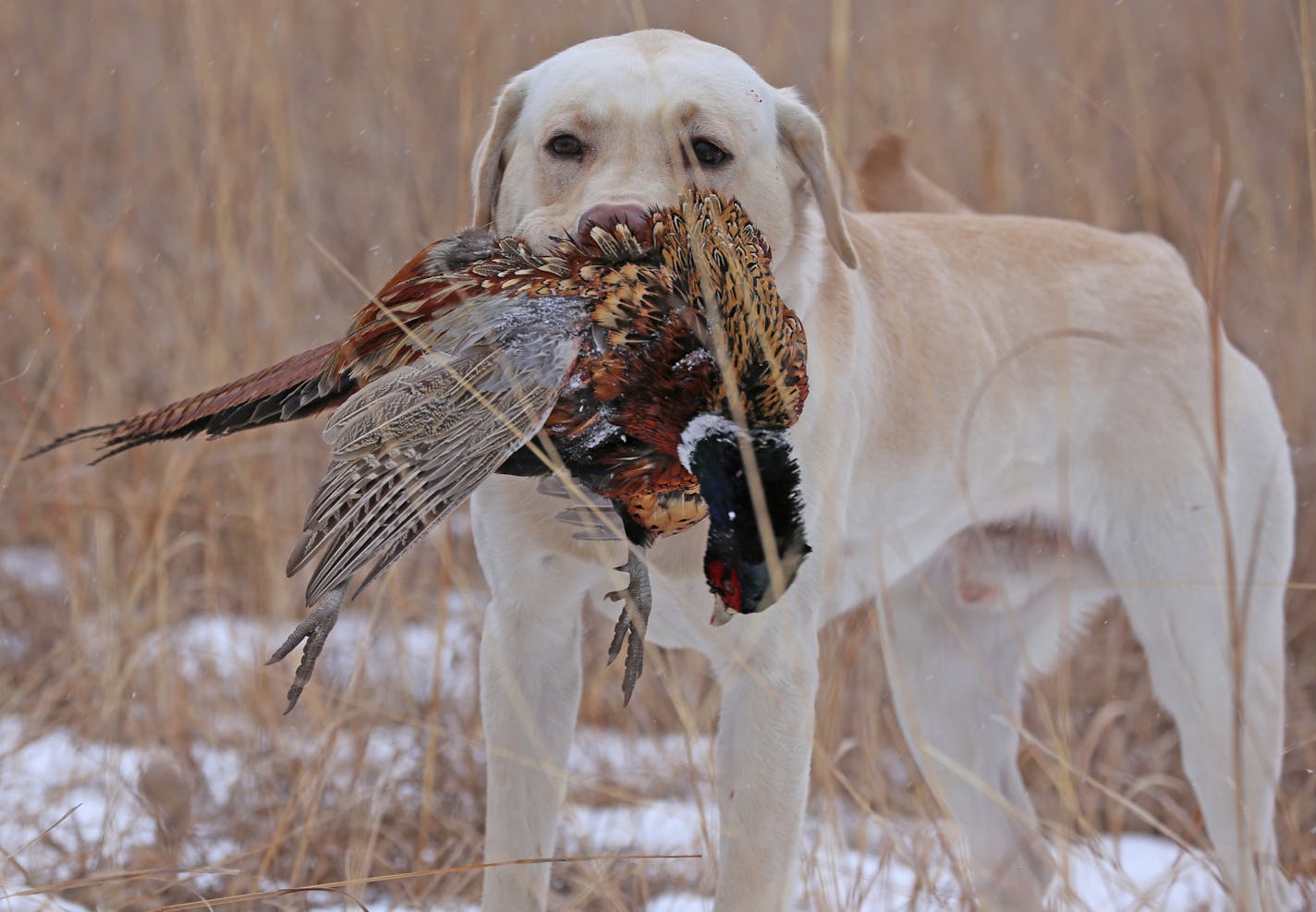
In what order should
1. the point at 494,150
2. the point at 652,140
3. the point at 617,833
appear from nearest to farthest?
1. the point at 652,140
2. the point at 494,150
3. the point at 617,833

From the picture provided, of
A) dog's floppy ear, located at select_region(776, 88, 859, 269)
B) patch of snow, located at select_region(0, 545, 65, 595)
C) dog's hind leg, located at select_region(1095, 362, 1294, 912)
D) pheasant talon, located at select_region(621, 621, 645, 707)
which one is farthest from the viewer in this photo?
patch of snow, located at select_region(0, 545, 65, 595)

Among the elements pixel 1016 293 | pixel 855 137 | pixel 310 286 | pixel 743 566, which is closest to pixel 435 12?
pixel 310 286

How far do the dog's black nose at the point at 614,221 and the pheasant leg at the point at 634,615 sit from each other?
343mm

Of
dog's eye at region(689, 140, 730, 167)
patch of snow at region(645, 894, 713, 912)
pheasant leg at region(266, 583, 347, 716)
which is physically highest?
dog's eye at region(689, 140, 730, 167)

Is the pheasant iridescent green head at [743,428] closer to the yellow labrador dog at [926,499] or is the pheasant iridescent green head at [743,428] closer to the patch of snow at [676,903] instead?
the yellow labrador dog at [926,499]

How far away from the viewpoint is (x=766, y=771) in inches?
76.9

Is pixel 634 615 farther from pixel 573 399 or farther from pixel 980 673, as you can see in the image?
pixel 980 673

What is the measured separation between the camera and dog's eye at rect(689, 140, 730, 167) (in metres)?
1.92

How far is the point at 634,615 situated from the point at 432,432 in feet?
1.00

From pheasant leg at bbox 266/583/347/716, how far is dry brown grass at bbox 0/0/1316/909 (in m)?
0.60

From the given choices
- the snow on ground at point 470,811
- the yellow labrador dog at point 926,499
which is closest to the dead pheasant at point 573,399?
the yellow labrador dog at point 926,499

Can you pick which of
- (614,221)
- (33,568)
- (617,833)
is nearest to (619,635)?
(614,221)

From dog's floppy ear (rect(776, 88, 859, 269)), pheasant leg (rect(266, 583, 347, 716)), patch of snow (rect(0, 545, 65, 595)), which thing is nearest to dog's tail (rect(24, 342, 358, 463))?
pheasant leg (rect(266, 583, 347, 716))

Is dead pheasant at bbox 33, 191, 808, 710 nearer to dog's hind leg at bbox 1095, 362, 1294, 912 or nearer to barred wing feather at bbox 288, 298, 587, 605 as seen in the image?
barred wing feather at bbox 288, 298, 587, 605
